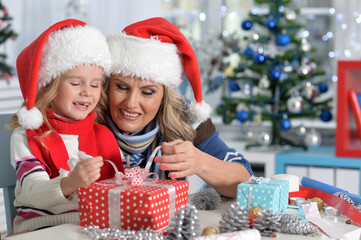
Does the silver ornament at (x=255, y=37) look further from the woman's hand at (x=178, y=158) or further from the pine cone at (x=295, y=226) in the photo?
the pine cone at (x=295, y=226)

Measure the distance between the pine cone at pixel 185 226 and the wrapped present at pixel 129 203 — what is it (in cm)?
8

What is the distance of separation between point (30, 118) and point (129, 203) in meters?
0.43

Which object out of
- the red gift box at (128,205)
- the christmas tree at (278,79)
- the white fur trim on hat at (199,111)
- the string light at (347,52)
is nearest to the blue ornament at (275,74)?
the christmas tree at (278,79)

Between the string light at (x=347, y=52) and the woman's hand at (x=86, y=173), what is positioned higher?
the string light at (x=347, y=52)

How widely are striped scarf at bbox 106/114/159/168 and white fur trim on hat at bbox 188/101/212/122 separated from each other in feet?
0.46

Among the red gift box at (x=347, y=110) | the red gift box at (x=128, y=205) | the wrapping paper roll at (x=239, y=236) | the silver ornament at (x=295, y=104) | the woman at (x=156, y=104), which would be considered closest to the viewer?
the wrapping paper roll at (x=239, y=236)

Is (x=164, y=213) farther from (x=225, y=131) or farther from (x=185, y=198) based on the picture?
(x=225, y=131)

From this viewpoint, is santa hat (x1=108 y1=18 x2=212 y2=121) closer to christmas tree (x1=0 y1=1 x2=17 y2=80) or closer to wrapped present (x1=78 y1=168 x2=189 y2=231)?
wrapped present (x1=78 y1=168 x2=189 y2=231)

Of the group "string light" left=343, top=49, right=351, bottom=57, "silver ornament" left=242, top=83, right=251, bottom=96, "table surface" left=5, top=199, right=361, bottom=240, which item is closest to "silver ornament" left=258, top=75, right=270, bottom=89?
"silver ornament" left=242, top=83, right=251, bottom=96

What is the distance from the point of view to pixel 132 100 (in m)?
1.53

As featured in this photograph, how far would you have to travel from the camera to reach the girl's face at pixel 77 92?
1.41 metres

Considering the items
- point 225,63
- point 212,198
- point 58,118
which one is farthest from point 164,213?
point 225,63

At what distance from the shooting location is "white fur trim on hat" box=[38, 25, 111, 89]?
1397 mm

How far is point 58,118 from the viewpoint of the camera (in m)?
1.42
